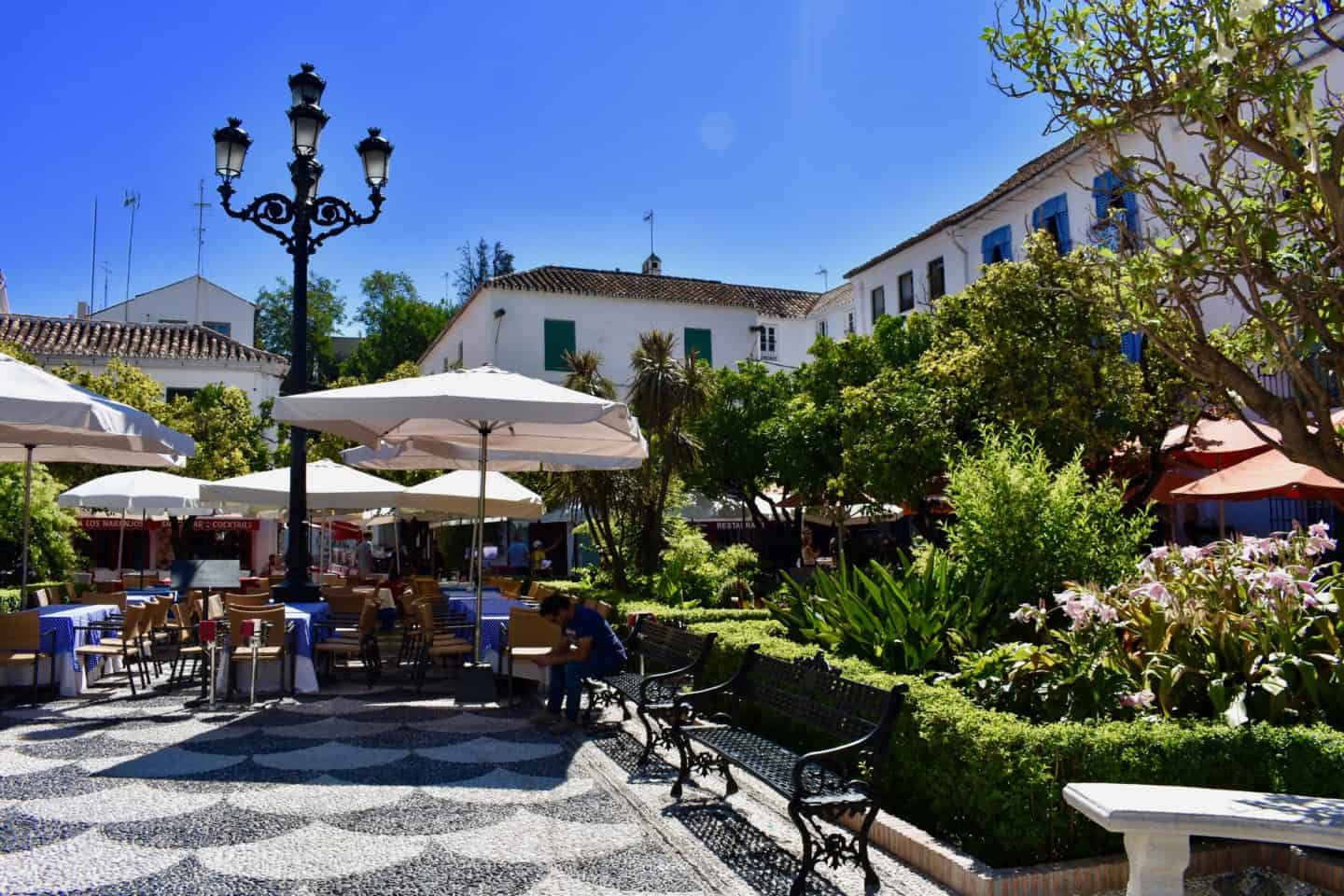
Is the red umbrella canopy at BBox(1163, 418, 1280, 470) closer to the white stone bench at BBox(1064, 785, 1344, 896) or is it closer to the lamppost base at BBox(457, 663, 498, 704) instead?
the lamppost base at BBox(457, 663, 498, 704)

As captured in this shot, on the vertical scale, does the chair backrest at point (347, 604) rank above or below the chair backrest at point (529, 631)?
above

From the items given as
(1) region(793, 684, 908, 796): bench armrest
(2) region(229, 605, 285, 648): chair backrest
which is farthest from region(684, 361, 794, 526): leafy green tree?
(1) region(793, 684, 908, 796): bench armrest

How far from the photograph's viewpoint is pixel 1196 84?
5.62 meters

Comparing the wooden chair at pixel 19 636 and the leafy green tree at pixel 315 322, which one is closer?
the wooden chair at pixel 19 636

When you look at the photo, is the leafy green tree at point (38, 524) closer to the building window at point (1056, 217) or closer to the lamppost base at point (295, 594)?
the lamppost base at point (295, 594)

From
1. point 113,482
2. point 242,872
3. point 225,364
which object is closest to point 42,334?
point 225,364

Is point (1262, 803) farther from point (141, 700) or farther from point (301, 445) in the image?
point (301, 445)

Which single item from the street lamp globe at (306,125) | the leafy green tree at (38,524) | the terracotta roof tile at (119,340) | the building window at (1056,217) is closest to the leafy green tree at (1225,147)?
the street lamp globe at (306,125)

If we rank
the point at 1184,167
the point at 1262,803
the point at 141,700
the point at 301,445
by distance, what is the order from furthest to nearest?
the point at 1184,167
the point at 301,445
the point at 141,700
the point at 1262,803

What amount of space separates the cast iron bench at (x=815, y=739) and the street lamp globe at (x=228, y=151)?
8337mm

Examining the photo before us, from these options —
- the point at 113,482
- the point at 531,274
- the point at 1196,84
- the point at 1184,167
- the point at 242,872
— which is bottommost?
the point at 242,872

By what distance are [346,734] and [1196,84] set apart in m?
7.17

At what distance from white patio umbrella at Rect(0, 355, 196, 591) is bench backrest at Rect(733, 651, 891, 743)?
5.68m

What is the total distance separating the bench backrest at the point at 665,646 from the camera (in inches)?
303
